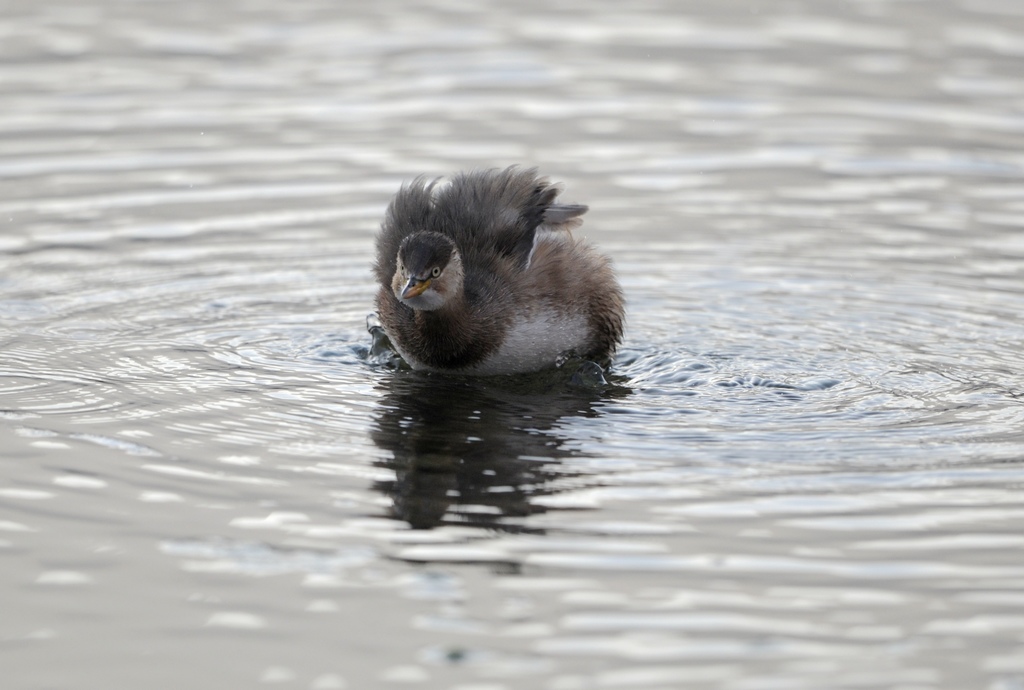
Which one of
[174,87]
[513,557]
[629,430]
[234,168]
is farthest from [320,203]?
[513,557]

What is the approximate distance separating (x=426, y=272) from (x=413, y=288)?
0.44 ft

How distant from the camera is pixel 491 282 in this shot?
996cm

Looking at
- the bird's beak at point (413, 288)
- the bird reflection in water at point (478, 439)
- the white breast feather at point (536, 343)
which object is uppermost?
the bird's beak at point (413, 288)

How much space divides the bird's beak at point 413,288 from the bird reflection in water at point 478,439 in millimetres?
626

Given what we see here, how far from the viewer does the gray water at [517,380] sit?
6.23 meters

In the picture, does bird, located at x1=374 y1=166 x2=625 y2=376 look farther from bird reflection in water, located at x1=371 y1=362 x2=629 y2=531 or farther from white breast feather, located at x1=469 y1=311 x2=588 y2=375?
bird reflection in water, located at x1=371 y1=362 x2=629 y2=531

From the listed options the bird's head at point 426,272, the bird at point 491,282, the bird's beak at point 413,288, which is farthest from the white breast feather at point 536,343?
the bird's beak at point 413,288

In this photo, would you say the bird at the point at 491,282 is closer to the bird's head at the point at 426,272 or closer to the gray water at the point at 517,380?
the bird's head at the point at 426,272

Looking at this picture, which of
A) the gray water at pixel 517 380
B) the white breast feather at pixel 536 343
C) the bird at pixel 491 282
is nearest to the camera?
the gray water at pixel 517 380

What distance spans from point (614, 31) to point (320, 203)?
594 cm

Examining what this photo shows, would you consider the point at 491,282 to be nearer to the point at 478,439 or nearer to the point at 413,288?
the point at 413,288

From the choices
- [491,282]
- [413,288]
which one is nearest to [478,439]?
[413,288]

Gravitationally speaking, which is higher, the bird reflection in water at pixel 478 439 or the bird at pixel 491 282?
the bird at pixel 491 282

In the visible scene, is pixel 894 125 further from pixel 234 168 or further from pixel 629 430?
pixel 629 430
